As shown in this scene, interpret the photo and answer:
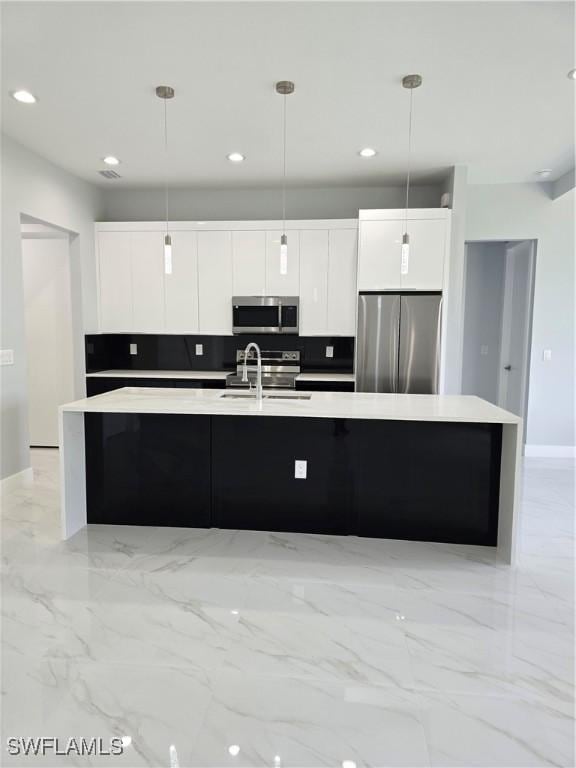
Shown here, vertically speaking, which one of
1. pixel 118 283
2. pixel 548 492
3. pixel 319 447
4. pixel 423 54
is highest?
pixel 423 54

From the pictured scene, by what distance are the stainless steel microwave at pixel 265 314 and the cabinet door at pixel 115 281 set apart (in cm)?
122

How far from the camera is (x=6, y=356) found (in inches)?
152

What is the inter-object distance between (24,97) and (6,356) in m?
1.88

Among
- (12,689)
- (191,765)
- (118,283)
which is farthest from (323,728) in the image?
(118,283)

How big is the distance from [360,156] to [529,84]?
1557 mm

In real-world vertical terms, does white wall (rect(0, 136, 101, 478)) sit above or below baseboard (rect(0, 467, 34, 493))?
above

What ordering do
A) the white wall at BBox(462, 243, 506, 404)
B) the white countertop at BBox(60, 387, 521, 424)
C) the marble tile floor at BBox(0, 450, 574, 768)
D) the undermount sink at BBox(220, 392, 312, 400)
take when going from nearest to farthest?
the marble tile floor at BBox(0, 450, 574, 768) → the white countertop at BBox(60, 387, 521, 424) → the undermount sink at BBox(220, 392, 312, 400) → the white wall at BBox(462, 243, 506, 404)

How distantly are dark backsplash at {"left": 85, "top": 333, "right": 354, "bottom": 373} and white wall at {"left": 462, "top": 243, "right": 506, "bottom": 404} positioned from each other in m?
1.83

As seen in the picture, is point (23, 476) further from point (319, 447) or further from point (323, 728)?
point (323, 728)

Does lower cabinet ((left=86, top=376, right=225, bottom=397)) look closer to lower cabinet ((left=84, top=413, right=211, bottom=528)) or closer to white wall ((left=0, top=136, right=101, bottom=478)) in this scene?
white wall ((left=0, top=136, right=101, bottom=478))

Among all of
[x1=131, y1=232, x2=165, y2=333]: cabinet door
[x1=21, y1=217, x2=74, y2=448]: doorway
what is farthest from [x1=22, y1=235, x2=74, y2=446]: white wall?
[x1=131, y1=232, x2=165, y2=333]: cabinet door

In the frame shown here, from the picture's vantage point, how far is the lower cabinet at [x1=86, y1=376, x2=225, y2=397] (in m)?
5.16

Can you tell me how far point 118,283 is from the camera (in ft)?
17.5

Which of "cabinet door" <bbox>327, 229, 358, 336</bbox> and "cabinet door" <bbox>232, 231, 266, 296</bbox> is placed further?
"cabinet door" <bbox>232, 231, 266, 296</bbox>
